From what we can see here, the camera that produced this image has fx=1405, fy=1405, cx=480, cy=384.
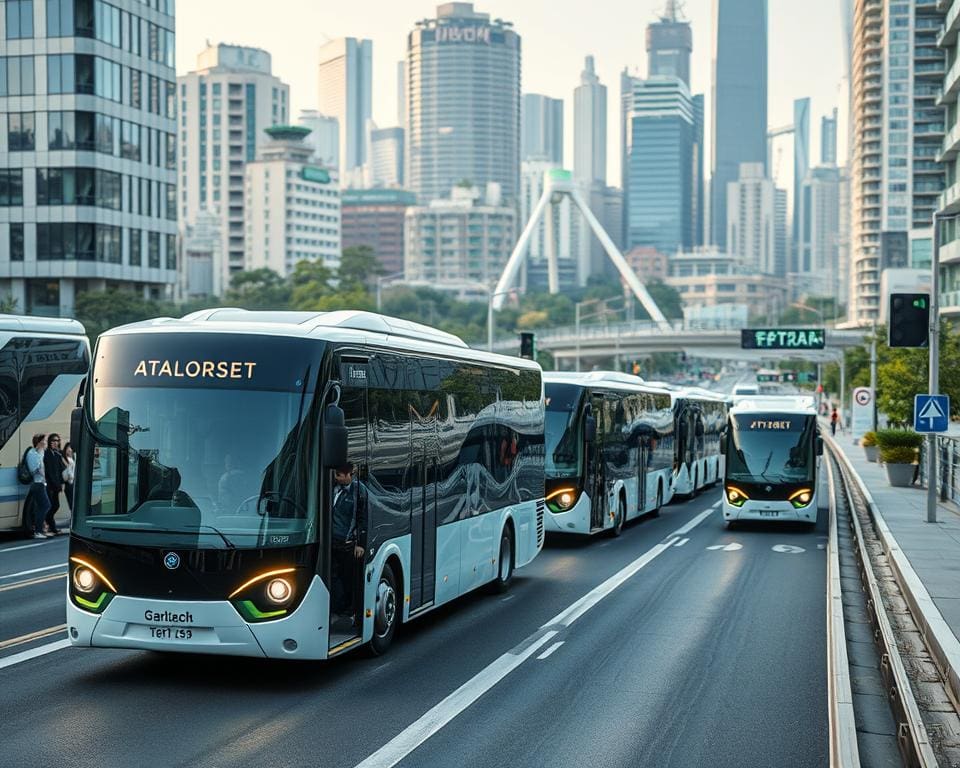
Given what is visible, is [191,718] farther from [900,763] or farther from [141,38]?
[141,38]

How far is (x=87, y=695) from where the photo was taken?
37.9 feet

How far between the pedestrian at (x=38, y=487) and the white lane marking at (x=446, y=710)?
12730 millimetres

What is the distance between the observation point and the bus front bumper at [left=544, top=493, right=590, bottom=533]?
24.7 m

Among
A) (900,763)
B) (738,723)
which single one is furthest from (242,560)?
(900,763)

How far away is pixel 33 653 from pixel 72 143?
72.9 m

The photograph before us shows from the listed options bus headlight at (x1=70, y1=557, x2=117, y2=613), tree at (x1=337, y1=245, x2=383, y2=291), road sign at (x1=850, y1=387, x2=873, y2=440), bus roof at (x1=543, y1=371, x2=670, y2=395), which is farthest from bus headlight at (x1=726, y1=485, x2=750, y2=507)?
tree at (x1=337, y1=245, x2=383, y2=291)

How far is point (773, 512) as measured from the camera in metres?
29.7

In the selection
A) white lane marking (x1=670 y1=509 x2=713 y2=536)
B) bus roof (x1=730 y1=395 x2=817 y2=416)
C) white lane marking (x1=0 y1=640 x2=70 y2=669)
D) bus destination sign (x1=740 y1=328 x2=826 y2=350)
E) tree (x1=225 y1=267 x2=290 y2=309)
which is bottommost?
white lane marking (x1=670 y1=509 x2=713 y2=536)

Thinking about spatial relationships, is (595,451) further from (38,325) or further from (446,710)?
(446,710)

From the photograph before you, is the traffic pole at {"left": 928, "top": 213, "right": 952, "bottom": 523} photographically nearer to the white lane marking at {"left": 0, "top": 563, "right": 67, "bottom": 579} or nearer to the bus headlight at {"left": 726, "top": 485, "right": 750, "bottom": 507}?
the bus headlight at {"left": 726, "top": 485, "right": 750, "bottom": 507}

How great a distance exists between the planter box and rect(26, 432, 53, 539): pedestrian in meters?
26.5

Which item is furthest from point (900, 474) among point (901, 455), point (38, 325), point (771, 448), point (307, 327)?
point (307, 327)

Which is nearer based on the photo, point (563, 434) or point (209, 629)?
point (209, 629)

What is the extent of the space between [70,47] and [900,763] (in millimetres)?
78623
